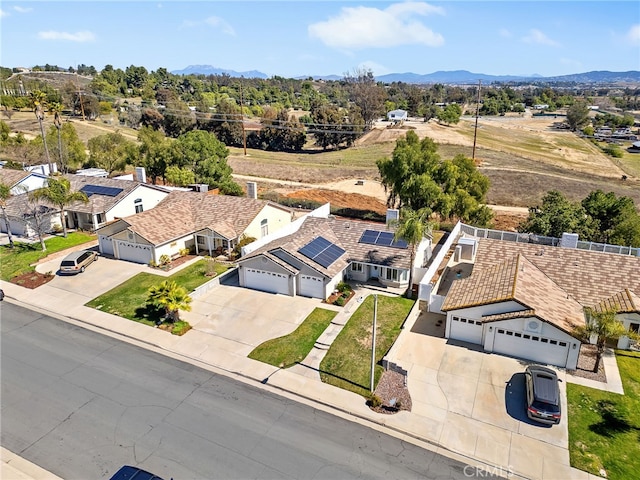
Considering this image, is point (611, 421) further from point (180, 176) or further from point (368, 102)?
point (368, 102)

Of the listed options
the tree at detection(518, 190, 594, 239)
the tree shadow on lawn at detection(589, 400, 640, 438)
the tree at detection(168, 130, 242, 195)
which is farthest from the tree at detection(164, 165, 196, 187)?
the tree shadow on lawn at detection(589, 400, 640, 438)

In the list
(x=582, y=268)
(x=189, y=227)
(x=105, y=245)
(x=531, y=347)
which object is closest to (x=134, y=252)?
(x=105, y=245)

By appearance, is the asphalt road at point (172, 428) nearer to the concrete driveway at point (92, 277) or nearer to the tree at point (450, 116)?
the concrete driveway at point (92, 277)

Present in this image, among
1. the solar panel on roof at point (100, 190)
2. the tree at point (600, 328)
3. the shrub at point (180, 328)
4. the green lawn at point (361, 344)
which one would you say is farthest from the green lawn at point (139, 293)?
the tree at point (600, 328)

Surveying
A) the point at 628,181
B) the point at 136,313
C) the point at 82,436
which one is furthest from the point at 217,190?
the point at 628,181

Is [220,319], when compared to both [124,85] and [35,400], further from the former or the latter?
[124,85]

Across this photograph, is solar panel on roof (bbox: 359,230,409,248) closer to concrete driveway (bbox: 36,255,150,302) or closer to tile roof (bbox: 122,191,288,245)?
tile roof (bbox: 122,191,288,245)
